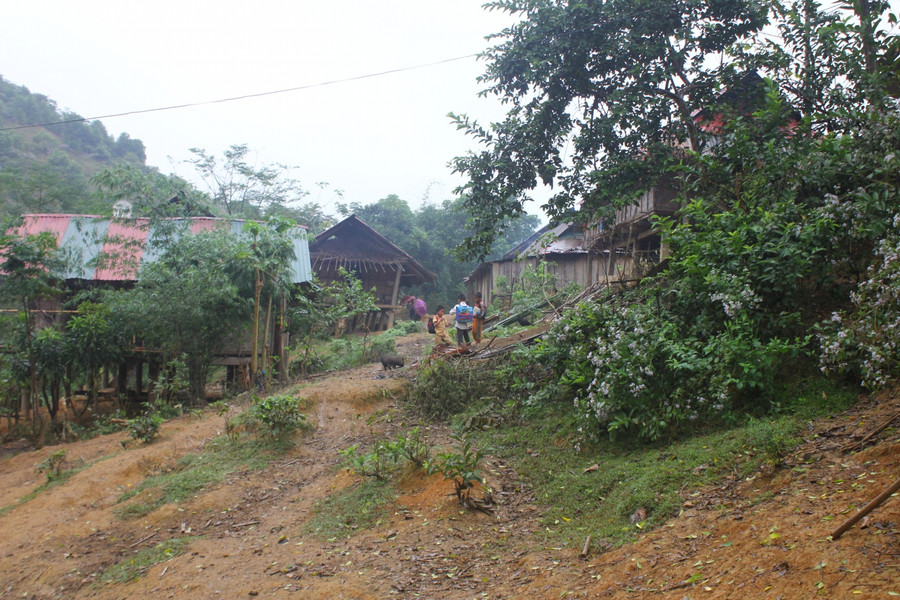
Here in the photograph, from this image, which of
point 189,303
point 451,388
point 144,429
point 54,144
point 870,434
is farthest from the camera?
point 54,144

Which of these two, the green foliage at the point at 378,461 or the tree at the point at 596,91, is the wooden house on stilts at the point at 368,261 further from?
the green foliage at the point at 378,461

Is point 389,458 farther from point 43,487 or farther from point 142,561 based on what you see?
point 43,487

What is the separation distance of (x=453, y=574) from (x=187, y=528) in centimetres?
313

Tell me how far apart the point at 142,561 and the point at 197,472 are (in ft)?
6.38

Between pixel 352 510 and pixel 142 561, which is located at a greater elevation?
pixel 352 510

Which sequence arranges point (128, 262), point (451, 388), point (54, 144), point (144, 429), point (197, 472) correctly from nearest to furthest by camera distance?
1. point (197, 472)
2. point (451, 388)
3. point (144, 429)
4. point (128, 262)
5. point (54, 144)

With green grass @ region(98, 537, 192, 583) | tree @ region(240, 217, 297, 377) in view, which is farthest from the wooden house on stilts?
green grass @ region(98, 537, 192, 583)

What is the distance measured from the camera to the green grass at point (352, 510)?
5.18 meters

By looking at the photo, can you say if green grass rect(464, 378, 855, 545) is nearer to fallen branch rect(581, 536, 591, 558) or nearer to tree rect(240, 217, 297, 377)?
fallen branch rect(581, 536, 591, 558)

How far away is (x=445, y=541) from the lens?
4.64 meters

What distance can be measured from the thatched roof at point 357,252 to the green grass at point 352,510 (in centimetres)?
1613

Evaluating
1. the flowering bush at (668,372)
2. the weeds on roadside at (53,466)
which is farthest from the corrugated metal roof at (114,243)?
the flowering bush at (668,372)

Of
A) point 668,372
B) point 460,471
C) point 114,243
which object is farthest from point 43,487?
point 668,372

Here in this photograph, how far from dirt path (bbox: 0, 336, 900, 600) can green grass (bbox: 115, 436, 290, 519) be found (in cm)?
19
